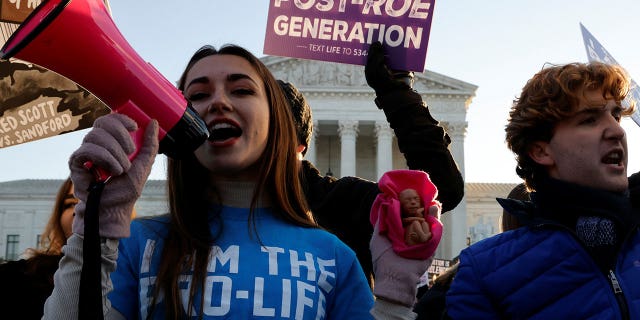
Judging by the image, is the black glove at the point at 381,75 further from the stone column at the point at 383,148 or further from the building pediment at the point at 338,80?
the building pediment at the point at 338,80

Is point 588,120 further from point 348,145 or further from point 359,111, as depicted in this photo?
point 359,111

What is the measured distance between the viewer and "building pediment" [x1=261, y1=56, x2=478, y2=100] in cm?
4581

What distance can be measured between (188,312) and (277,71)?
4429cm

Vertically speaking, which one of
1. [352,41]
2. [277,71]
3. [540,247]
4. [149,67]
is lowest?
[540,247]

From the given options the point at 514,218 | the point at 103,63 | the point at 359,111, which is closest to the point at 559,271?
the point at 514,218

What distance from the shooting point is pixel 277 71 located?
4550cm

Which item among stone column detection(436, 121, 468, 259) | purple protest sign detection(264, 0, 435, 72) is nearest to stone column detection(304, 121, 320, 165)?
stone column detection(436, 121, 468, 259)

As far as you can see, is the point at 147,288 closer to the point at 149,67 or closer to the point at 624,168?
the point at 149,67

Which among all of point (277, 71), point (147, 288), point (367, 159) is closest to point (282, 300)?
point (147, 288)

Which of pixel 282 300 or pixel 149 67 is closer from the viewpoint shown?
pixel 149 67

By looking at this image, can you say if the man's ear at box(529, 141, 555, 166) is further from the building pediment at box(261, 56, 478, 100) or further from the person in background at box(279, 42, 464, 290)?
the building pediment at box(261, 56, 478, 100)

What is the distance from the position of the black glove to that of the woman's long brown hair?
1.65ft

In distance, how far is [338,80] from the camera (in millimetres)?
46531

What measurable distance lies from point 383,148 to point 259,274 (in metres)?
43.8
